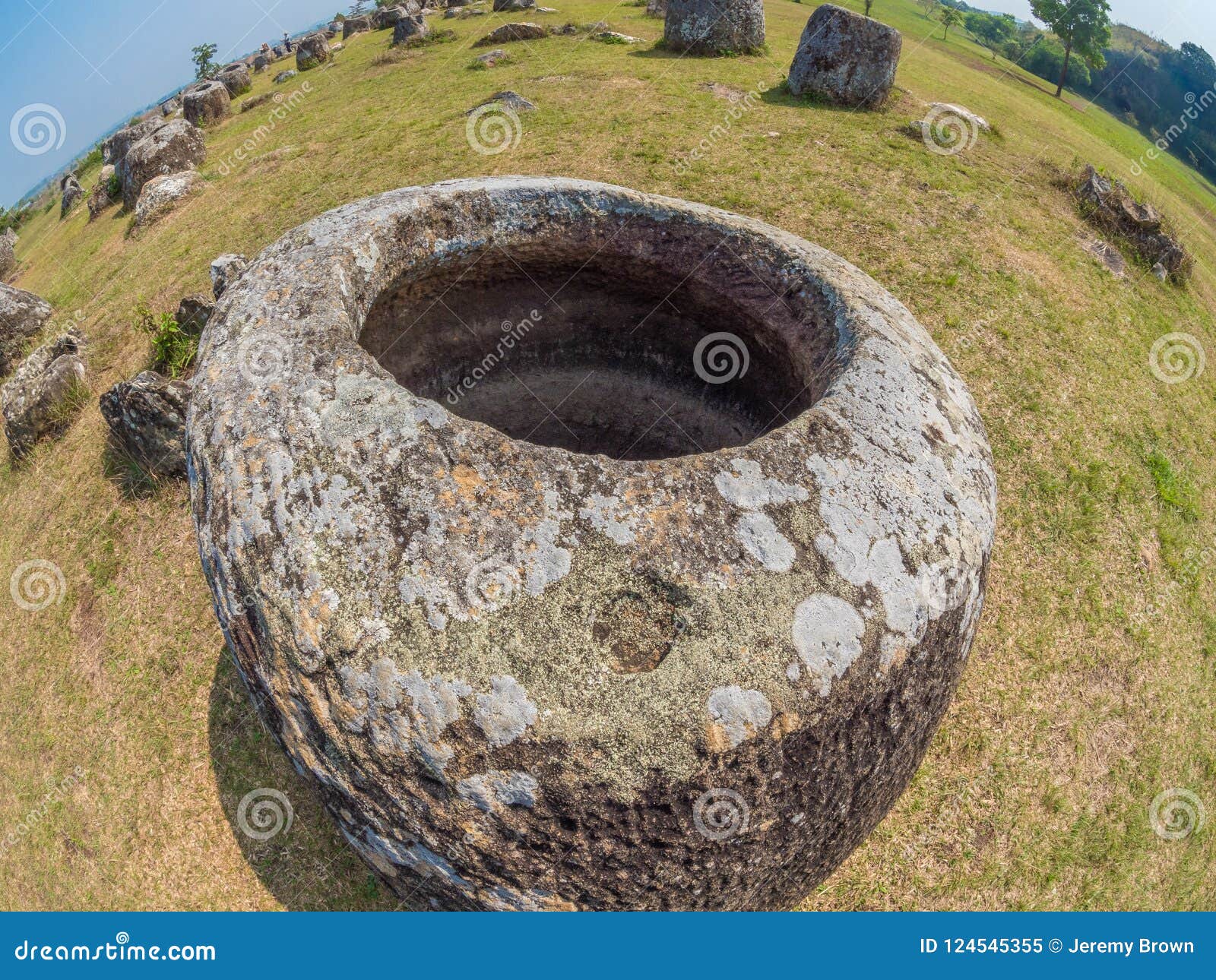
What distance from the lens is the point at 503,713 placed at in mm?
2135

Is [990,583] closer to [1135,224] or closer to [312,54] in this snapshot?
[1135,224]

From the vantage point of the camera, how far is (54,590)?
19.7 feet

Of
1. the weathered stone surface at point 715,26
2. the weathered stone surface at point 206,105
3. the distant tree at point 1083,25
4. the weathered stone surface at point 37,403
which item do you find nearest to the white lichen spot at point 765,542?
the weathered stone surface at point 37,403

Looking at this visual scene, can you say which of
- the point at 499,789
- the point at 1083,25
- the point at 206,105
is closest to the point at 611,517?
the point at 499,789

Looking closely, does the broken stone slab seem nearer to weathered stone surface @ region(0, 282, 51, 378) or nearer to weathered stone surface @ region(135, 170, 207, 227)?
weathered stone surface @ region(135, 170, 207, 227)

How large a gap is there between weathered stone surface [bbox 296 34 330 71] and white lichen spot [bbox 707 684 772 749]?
26.8 m

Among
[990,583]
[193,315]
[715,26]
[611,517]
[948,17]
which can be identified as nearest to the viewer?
[611,517]

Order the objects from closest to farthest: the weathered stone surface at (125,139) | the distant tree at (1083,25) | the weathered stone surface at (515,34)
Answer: the weathered stone surface at (515,34)
the weathered stone surface at (125,139)
the distant tree at (1083,25)

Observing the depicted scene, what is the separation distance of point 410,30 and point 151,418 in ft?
62.9

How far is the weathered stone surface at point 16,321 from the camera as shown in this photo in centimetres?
925

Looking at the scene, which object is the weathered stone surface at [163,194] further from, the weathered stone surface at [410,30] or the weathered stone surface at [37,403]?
the weathered stone surface at [410,30]

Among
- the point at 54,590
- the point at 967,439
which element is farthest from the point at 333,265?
the point at 54,590

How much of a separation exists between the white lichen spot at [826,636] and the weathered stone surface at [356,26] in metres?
31.2

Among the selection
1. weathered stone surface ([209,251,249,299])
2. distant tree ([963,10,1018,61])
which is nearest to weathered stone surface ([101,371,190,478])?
weathered stone surface ([209,251,249,299])
